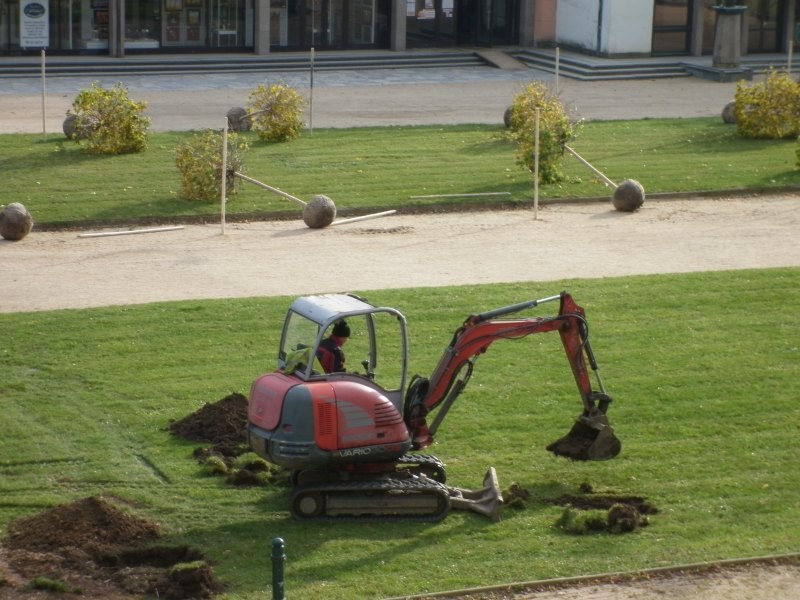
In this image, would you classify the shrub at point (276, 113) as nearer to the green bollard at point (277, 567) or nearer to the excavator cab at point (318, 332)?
the excavator cab at point (318, 332)

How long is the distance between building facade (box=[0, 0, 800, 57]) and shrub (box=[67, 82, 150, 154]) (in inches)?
635

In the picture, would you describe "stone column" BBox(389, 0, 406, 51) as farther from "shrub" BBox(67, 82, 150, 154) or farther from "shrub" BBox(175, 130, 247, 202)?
"shrub" BBox(175, 130, 247, 202)

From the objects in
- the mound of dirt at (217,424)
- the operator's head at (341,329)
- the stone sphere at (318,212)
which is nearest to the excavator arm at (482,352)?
the operator's head at (341,329)

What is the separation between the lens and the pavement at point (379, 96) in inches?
1388

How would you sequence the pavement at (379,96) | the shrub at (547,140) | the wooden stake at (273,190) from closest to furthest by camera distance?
the wooden stake at (273,190) < the shrub at (547,140) < the pavement at (379,96)

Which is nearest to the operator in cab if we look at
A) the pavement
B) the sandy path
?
the sandy path

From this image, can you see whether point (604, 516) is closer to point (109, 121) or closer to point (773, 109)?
point (109, 121)

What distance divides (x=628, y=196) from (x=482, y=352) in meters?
14.1

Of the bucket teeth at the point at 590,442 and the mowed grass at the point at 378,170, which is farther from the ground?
the mowed grass at the point at 378,170

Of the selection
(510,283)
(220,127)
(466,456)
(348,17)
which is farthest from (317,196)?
(348,17)

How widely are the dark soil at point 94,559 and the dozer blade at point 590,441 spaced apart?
13.3ft

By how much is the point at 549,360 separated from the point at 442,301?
2915 mm

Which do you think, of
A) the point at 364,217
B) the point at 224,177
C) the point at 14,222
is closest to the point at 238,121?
the point at 224,177

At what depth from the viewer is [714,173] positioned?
97.6 feet
